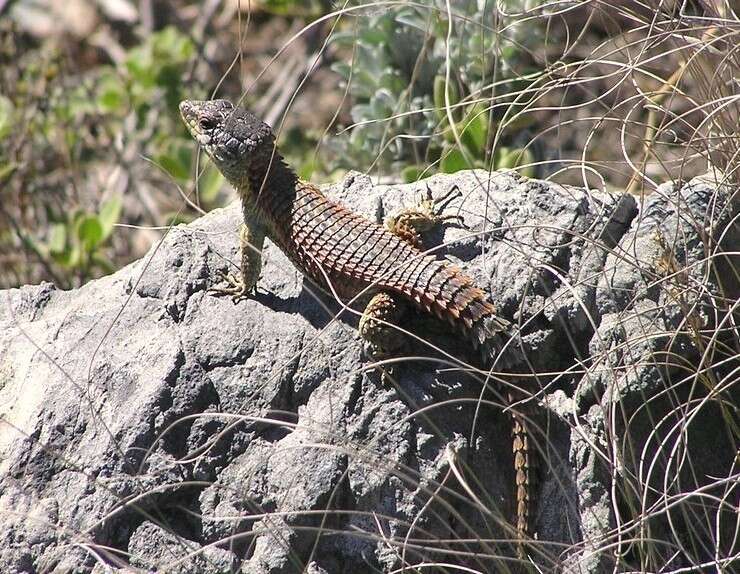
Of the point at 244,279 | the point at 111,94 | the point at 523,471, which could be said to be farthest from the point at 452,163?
the point at 111,94

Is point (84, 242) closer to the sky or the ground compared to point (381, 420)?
closer to the ground

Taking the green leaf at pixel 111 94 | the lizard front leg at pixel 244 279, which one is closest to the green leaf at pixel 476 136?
the lizard front leg at pixel 244 279

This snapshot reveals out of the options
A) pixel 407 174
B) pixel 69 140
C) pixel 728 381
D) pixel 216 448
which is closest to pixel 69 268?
pixel 69 140

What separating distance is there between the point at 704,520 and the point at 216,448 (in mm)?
1575

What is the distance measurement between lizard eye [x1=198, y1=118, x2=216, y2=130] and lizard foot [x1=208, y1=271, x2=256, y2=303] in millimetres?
693

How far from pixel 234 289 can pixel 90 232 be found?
2086mm

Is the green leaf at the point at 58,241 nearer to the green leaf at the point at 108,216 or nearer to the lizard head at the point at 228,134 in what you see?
the green leaf at the point at 108,216

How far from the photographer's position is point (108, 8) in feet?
28.4

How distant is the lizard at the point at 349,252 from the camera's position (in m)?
3.39

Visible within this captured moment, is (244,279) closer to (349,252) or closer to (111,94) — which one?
(349,252)

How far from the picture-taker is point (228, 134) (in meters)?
4.11

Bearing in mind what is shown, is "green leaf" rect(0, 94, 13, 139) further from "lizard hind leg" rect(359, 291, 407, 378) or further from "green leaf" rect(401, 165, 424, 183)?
"lizard hind leg" rect(359, 291, 407, 378)

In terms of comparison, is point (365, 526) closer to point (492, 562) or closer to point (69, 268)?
point (492, 562)

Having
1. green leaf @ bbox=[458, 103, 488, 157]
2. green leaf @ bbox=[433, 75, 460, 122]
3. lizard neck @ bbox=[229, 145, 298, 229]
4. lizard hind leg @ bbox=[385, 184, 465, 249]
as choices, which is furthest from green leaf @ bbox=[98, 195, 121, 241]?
lizard hind leg @ bbox=[385, 184, 465, 249]
